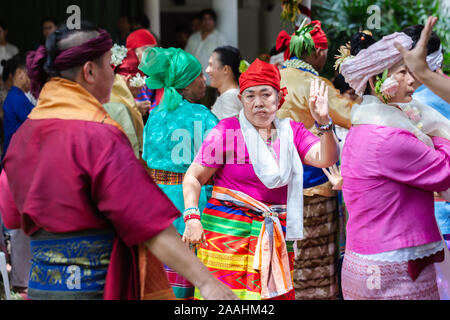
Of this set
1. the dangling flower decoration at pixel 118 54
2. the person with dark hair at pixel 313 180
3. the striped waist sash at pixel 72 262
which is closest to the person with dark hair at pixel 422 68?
the striped waist sash at pixel 72 262

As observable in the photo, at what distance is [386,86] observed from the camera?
2746mm

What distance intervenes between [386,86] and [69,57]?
1.42 metres

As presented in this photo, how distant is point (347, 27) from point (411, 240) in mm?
5204

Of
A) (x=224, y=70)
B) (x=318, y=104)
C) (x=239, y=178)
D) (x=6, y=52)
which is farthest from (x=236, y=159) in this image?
(x=6, y=52)

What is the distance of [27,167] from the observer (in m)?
2.11

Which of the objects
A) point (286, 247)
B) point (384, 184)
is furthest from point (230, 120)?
point (384, 184)

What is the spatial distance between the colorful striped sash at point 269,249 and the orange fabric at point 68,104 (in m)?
1.17

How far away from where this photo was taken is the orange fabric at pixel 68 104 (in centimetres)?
211

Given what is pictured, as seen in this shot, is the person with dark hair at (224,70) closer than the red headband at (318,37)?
No

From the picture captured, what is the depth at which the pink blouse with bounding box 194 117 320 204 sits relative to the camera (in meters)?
3.17

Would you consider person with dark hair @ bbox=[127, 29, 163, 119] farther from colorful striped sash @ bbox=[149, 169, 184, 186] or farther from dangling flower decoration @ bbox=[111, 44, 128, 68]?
colorful striped sash @ bbox=[149, 169, 184, 186]

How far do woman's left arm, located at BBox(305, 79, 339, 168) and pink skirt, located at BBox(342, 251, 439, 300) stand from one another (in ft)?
1.79

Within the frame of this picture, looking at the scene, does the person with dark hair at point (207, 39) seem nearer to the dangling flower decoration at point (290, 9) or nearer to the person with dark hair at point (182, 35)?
the person with dark hair at point (182, 35)
